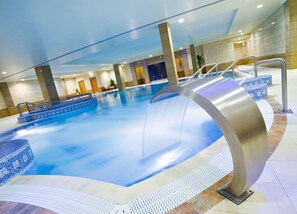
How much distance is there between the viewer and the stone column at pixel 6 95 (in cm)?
1415

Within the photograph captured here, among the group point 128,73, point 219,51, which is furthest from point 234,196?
point 128,73

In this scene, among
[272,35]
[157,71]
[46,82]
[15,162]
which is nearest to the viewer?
[15,162]

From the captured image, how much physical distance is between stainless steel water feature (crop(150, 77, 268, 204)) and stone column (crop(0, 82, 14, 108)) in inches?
698

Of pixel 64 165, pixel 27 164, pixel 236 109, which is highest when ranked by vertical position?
pixel 236 109

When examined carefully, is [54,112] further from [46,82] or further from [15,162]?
[15,162]

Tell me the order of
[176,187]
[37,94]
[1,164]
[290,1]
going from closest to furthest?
1. [176,187]
2. [1,164]
3. [290,1]
4. [37,94]

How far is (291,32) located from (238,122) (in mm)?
8624

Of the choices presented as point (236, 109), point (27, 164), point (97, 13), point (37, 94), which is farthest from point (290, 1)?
point (37, 94)

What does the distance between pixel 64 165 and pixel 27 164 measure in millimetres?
668

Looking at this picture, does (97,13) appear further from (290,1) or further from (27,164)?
(290,1)

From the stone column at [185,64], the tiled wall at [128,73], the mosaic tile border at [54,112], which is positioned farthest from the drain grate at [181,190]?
the tiled wall at [128,73]

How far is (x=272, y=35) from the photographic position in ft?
30.3

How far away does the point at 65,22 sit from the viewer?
468 centimetres

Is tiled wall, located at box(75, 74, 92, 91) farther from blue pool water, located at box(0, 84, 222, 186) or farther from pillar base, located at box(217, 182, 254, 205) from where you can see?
pillar base, located at box(217, 182, 254, 205)
